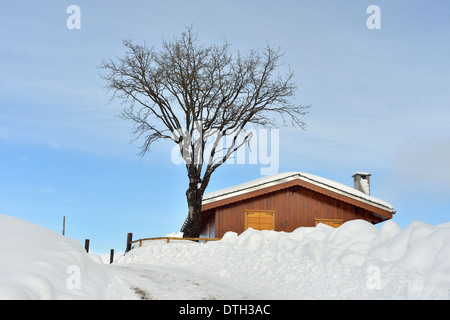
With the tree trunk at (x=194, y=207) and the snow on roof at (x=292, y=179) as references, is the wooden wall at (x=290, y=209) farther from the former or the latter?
the tree trunk at (x=194, y=207)

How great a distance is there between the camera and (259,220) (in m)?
25.5

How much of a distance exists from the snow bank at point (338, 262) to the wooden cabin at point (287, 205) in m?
5.84

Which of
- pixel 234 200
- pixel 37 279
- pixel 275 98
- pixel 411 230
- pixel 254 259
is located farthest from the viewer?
pixel 275 98

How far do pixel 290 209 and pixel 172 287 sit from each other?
47.5ft

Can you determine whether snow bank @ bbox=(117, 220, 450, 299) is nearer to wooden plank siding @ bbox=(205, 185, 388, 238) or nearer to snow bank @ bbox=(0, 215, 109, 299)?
snow bank @ bbox=(0, 215, 109, 299)

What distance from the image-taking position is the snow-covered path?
36.4 feet

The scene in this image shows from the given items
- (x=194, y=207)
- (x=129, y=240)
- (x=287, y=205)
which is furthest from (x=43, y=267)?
(x=287, y=205)

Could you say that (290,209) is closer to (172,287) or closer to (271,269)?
(271,269)

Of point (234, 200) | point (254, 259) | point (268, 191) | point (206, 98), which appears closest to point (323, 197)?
point (268, 191)

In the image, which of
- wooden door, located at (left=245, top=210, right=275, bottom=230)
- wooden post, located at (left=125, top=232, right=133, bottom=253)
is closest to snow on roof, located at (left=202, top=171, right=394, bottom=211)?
wooden door, located at (left=245, top=210, right=275, bottom=230)

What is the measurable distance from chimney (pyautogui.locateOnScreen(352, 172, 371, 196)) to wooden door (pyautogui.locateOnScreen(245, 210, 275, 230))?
734cm
